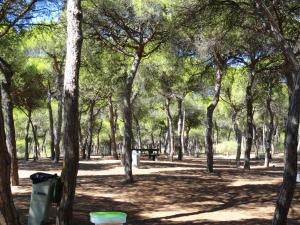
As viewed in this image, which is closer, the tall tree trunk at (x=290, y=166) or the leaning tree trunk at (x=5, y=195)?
the leaning tree trunk at (x=5, y=195)

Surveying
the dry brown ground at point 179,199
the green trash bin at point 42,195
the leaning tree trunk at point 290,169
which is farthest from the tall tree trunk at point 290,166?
the green trash bin at point 42,195

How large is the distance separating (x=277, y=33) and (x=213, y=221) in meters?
4.16

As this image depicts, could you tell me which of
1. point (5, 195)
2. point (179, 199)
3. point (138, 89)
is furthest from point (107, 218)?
point (138, 89)

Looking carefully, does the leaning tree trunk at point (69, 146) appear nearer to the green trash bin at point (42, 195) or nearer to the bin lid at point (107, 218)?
the green trash bin at point (42, 195)

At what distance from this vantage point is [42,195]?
7.39 meters

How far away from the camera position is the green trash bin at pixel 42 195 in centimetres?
735

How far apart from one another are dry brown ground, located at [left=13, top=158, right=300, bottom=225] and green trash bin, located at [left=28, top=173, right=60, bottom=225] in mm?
1116

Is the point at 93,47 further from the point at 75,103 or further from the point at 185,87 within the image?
the point at 185,87

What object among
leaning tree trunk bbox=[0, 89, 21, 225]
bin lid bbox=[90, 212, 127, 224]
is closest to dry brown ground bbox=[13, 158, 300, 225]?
leaning tree trunk bbox=[0, 89, 21, 225]

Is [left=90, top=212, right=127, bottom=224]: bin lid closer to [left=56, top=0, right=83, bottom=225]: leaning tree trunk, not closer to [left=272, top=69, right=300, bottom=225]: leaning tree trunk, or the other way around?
[left=56, top=0, right=83, bottom=225]: leaning tree trunk

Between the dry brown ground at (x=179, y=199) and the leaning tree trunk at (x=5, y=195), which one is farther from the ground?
the leaning tree trunk at (x=5, y=195)

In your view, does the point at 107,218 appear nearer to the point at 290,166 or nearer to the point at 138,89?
the point at 290,166

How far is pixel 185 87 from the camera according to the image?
29.2 meters

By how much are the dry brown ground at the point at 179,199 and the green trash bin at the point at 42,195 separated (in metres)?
1.12
